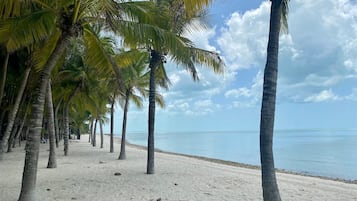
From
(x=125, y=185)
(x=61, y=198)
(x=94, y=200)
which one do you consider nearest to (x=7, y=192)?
(x=61, y=198)

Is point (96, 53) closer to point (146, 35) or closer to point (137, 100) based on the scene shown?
point (146, 35)

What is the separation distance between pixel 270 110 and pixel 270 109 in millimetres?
17

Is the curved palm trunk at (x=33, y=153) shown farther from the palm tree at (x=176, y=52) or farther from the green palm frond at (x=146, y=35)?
the palm tree at (x=176, y=52)

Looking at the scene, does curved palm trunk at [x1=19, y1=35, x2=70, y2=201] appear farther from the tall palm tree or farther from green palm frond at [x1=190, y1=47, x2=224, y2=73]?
the tall palm tree

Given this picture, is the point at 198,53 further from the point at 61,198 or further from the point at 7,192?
the point at 7,192

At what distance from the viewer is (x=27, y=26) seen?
27.3ft

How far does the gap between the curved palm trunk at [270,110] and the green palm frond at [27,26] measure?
5271mm

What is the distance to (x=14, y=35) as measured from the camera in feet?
27.9

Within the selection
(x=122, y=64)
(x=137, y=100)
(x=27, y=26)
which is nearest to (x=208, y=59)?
(x=122, y=64)

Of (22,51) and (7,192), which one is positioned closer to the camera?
(7,192)

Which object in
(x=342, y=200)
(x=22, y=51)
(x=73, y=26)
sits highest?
(x=22, y=51)

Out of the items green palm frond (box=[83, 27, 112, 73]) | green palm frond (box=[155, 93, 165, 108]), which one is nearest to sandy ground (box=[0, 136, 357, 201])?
green palm frond (box=[83, 27, 112, 73])

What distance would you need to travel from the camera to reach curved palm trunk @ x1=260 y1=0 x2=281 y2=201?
219 inches

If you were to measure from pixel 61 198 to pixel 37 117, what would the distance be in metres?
2.16
